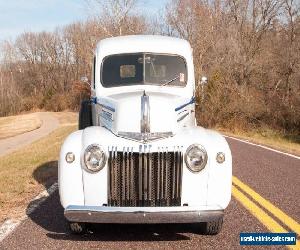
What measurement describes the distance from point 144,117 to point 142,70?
183cm

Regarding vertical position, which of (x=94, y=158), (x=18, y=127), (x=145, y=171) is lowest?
(x=18, y=127)

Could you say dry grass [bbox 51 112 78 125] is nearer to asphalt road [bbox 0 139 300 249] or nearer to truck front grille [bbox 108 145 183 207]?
asphalt road [bbox 0 139 300 249]

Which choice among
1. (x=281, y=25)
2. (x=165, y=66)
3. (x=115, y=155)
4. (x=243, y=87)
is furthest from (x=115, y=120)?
(x=281, y=25)

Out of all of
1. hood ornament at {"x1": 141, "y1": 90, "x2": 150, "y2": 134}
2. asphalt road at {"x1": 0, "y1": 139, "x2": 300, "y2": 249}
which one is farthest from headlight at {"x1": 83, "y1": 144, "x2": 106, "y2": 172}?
asphalt road at {"x1": 0, "y1": 139, "x2": 300, "y2": 249}

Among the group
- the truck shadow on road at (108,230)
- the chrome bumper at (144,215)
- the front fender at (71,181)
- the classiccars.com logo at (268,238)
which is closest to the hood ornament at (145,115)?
the front fender at (71,181)

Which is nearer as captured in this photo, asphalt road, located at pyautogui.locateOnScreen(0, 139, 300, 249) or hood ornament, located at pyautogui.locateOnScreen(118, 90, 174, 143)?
asphalt road, located at pyautogui.locateOnScreen(0, 139, 300, 249)

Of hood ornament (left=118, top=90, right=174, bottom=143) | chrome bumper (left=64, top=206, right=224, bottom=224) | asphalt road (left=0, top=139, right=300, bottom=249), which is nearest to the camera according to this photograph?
chrome bumper (left=64, top=206, right=224, bottom=224)

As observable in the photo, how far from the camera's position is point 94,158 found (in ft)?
17.0

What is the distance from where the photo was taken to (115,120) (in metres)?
5.77

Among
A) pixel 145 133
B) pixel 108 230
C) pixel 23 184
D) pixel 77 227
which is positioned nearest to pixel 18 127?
pixel 23 184

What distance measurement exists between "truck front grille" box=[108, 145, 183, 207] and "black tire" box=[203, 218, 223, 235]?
0.58m

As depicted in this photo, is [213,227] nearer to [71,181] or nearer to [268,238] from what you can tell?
[268,238]

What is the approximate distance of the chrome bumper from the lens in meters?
4.82

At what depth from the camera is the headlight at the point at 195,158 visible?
5.13 meters
